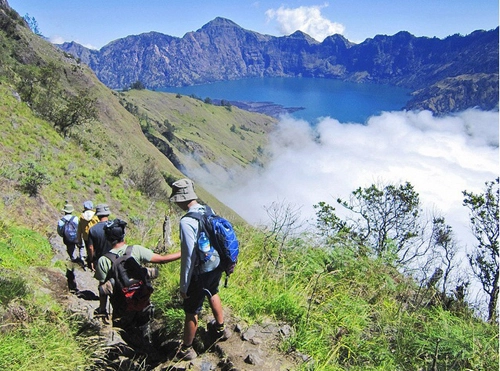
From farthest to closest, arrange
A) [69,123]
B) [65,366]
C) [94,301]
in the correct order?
[69,123]
[94,301]
[65,366]

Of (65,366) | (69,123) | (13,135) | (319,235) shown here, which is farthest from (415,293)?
(69,123)

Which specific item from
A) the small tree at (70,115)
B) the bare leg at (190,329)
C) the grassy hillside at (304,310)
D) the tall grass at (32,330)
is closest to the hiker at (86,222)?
the grassy hillside at (304,310)

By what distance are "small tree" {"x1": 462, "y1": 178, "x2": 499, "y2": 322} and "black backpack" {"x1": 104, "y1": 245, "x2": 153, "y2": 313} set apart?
73.7ft

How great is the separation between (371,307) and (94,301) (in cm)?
457

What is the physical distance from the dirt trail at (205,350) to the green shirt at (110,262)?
2.09ft

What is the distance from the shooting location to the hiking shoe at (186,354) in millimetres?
3957

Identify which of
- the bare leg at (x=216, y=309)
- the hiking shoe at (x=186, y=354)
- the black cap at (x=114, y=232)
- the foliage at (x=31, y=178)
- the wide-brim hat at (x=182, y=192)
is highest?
the wide-brim hat at (x=182, y=192)

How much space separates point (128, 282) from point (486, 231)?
24.3 meters

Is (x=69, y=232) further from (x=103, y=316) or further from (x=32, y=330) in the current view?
(x=32, y=330)

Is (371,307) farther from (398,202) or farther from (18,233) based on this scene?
(398,202)

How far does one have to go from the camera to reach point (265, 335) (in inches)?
165

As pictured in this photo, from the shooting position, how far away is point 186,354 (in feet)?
13.1

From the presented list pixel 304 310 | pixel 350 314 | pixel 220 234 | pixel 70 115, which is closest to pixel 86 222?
pixel 220 234

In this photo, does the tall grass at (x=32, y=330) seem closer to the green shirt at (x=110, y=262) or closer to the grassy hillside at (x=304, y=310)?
the grassy hillside at (x=304, y=310)
